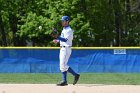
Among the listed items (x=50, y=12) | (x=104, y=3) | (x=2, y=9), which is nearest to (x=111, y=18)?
(x=104, y=3)

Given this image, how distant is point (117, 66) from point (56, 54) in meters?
3.05

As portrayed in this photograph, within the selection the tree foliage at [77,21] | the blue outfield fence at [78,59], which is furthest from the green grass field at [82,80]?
the tree foliage at [77,21]

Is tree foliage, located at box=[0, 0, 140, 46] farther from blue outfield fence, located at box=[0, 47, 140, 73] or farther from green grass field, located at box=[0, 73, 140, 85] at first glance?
green grass field, located at box=[0, 73, 140, 85]

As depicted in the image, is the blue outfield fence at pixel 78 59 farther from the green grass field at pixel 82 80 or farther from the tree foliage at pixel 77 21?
the tree foliage at pixel 77 21

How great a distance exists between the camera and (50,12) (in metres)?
33.9

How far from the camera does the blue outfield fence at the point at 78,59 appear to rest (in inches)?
848

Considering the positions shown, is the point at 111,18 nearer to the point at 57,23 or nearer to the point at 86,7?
the point at 86,7

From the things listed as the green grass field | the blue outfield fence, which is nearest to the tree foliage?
the blue outfield fence

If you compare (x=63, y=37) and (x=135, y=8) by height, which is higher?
(x=63, y=37)

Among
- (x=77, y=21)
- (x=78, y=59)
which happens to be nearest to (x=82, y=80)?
(x=78, y=59)

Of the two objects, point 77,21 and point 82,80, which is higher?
point 82,80

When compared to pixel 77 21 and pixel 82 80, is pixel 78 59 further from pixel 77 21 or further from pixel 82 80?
pixel 77 21

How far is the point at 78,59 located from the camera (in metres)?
21.5

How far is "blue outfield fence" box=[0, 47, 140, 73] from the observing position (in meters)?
21.5
